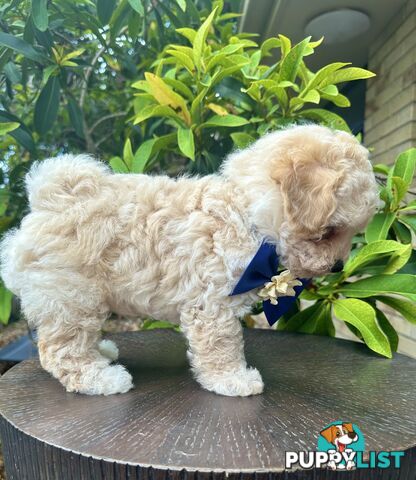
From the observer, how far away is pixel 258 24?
146 inches

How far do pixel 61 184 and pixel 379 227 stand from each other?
4.71 feet

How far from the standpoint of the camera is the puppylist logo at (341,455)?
1.02m

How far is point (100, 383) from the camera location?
1.44 m

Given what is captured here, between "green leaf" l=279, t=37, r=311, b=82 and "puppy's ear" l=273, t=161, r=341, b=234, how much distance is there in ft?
3.61

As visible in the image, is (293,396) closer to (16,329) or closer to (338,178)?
(338,178)

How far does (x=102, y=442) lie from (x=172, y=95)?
66.5 inches

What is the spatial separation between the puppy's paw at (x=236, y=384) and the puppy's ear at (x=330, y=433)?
0.31m

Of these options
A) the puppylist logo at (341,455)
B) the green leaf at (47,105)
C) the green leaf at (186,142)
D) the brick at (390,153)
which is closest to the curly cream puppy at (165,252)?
the puppylist logo at (341,455)

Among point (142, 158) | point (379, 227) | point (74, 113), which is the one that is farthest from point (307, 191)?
point (74, 113)

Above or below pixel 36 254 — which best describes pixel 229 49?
above

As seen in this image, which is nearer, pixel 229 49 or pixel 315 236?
pixel 315 236

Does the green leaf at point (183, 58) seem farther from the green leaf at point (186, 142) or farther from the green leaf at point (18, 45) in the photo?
the green leaf at point (18, 45)

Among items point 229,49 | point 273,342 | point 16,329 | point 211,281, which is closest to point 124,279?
point 211,281

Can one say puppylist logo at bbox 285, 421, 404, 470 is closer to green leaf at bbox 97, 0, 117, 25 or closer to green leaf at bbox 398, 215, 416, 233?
green leaf at bbox 398, 215, 416, 233
